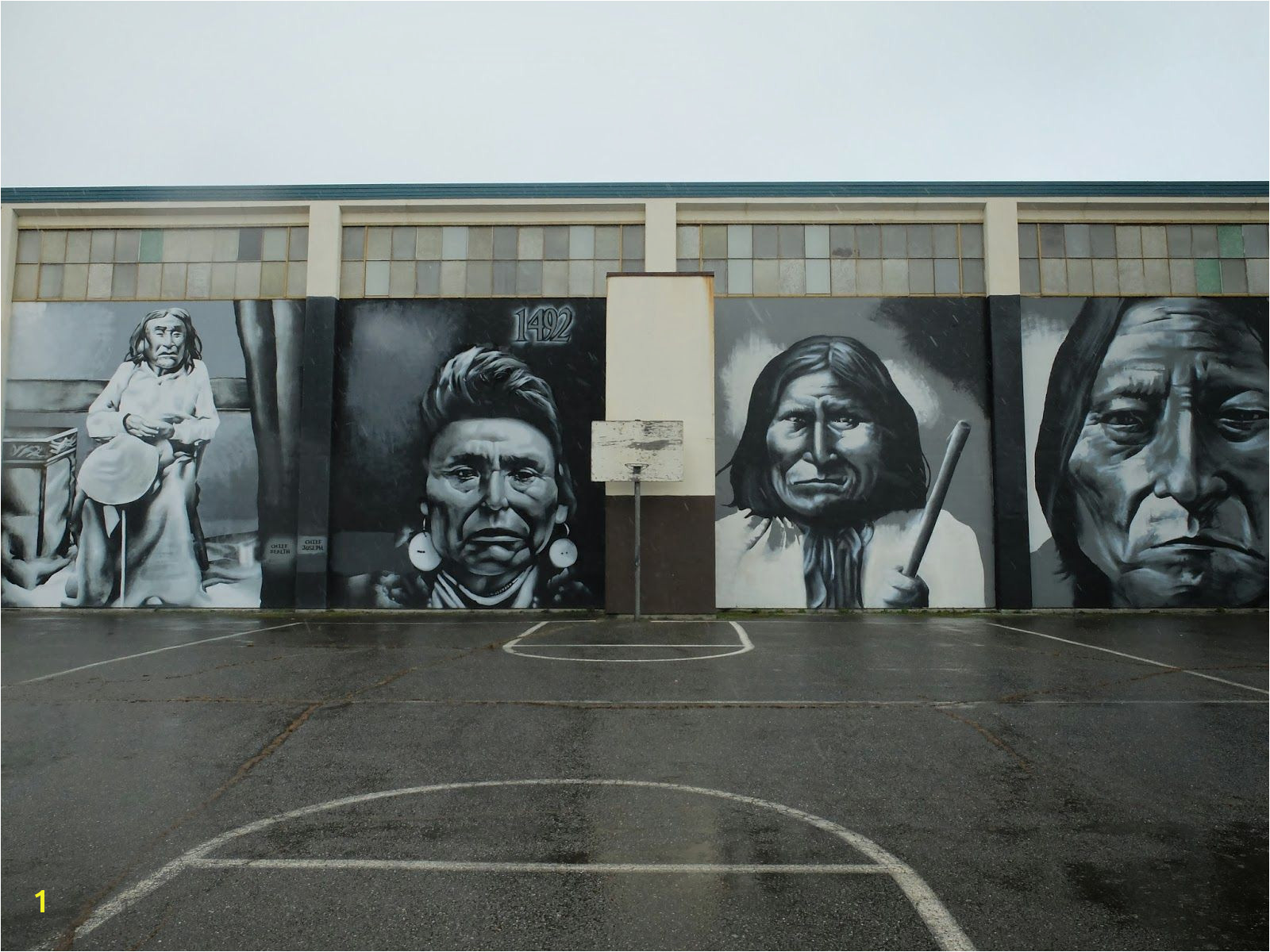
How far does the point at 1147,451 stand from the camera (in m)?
17.3

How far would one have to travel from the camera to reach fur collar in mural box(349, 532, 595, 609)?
17.4 metres

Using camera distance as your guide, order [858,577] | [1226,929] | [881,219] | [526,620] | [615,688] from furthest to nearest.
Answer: [881,219], [858,577], [526,620], [615,688], [1226,929]

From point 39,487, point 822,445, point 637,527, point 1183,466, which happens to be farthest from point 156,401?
point 1183,466

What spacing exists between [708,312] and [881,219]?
499cm

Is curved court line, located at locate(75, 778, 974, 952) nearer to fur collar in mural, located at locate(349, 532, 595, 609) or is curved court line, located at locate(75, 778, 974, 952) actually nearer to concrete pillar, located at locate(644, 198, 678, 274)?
fur collar in mural, located at locate(349, 532, 595, 609)

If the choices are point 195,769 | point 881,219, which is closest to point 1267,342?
point 881,219

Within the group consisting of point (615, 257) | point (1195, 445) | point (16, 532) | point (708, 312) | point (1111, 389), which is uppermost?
point (615, 257)

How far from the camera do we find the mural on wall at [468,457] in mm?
17438

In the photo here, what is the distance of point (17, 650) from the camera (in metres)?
11.5

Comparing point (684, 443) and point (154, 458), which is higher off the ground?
point (684, 443)

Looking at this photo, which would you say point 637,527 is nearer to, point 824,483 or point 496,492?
point 496,492

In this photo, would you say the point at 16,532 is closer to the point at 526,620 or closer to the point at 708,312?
the point at 526,620

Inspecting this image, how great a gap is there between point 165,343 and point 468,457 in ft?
22.6

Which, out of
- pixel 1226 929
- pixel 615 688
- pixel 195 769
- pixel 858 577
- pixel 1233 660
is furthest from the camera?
pixel 858 577
